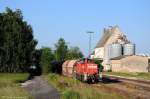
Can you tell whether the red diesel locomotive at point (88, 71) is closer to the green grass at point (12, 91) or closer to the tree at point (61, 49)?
the green grass at point (12, 91)

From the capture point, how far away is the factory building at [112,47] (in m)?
128

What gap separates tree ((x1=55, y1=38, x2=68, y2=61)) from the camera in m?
135

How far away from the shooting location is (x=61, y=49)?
137500 millimetres

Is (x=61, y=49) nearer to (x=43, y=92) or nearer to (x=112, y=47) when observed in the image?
(x=112, y=47)

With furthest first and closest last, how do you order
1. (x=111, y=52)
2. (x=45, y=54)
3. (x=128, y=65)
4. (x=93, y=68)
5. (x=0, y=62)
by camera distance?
1. (x=111, y=52)
2. (x=128, y=65)
3. (x=45, y=54)
4. (x=0, y=62)
5. (x=93, y=68)

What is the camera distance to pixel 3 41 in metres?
78.1

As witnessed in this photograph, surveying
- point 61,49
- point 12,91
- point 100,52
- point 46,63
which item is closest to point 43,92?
point 12,91

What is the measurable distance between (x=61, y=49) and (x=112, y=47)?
58.4ft

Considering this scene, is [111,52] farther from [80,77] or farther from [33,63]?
[80,77]

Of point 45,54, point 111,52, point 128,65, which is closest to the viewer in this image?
point 45,54

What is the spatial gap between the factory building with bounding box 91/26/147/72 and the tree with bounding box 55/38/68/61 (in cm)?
1172

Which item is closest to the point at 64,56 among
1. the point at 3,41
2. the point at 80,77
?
the point at 3,41

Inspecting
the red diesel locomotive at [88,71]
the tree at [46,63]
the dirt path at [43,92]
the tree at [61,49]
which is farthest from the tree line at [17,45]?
the tree at [61,49]

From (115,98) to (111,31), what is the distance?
117 meters
